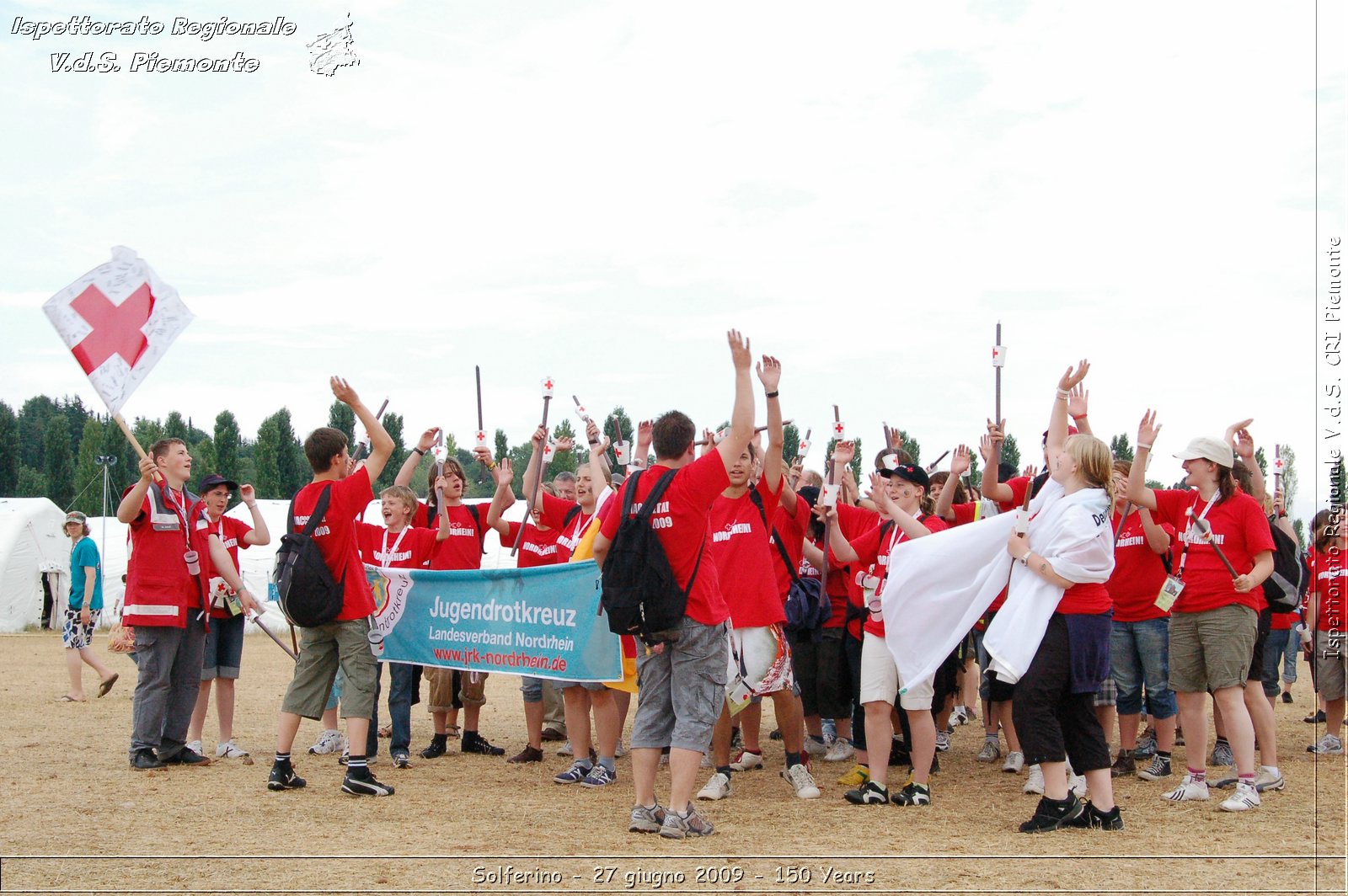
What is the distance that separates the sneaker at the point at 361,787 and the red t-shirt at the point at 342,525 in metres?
0.96

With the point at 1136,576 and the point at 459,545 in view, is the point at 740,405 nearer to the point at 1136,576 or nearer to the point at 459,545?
the point at 1136,576

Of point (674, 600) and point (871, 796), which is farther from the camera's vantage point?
point (871, 796)

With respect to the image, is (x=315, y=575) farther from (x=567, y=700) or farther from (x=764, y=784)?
(x=764, y=784)

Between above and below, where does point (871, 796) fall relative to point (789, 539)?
below

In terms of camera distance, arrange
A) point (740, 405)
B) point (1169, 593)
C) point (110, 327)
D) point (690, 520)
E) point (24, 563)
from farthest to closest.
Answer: point (24, 563), point (110, 327), point (1169, 593), point (690, 520), point (740, 405)

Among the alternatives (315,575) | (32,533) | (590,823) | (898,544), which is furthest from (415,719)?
(32,533)

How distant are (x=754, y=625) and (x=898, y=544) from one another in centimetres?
102

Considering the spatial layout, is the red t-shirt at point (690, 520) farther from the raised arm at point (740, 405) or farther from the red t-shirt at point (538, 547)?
the red t-shirt at point (538, 547)

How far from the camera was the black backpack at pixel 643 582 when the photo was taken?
568 cm

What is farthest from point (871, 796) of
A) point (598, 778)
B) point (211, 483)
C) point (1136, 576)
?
point (211, 483)

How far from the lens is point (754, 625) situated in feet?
23.0

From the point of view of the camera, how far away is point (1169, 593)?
7219mm

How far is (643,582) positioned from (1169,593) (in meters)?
3.66

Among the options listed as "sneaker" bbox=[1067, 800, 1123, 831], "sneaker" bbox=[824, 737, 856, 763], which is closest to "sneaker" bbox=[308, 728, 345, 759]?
"sneaker" bbox=[824, 737, 856, 763]
